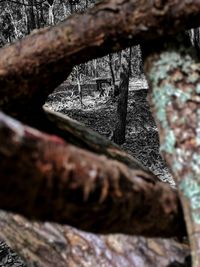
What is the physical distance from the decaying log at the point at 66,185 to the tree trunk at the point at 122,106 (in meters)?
10.6

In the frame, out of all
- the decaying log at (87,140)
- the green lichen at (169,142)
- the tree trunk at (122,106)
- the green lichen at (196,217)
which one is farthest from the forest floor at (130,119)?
the green lichen at (196,217)

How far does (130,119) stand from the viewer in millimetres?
14758

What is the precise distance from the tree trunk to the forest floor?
27 cm

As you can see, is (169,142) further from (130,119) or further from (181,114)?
(130,119)

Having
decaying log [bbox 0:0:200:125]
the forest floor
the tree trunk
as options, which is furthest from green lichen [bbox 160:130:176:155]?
the tree trunk

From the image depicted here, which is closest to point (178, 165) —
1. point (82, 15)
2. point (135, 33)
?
point (135, 33)

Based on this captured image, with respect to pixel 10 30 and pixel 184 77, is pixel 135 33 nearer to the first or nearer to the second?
pixel 184 77

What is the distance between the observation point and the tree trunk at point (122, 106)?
40.4 feet

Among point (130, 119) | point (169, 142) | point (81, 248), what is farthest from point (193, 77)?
point (130, 119)

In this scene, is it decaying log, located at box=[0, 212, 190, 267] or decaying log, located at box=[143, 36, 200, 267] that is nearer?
decaying log, located at box=[143, 36, 200, 267]

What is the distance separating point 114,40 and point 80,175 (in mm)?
887

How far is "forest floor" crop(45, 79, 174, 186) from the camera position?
11.0 m

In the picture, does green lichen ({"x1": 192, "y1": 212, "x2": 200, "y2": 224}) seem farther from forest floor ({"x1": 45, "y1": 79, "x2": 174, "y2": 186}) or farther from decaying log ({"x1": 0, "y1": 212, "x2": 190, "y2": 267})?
forest floor ({"x1": 45, "y1": 79, "x2": 174, "y2": 186})

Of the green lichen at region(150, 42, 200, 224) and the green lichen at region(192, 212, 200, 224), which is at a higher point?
the green lichen at region(150, 42, 200, 224)
